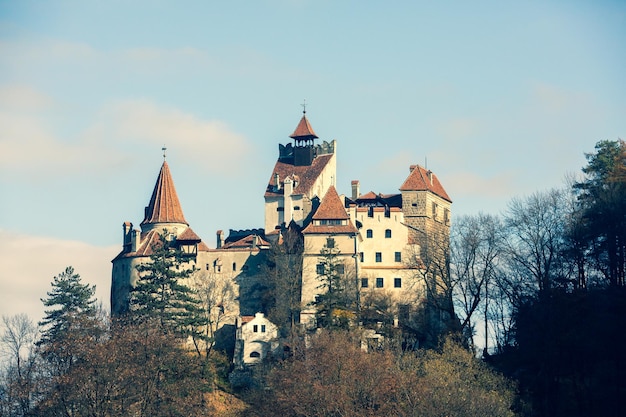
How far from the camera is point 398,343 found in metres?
78.0

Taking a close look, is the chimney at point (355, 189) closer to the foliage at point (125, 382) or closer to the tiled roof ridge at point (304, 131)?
the tiled roof ridge at point (304, 131)

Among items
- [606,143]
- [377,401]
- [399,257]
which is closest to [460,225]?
[399,257]

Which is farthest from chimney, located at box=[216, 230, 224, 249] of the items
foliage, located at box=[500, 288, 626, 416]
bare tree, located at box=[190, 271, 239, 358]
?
foliage, located at box=[500, 288, 626, 416]

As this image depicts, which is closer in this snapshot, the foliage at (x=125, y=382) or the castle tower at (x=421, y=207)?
the foliage at (x=125, y=382)

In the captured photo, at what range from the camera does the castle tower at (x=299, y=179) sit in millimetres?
92062

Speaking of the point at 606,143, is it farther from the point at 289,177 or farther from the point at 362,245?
the point at 289,177

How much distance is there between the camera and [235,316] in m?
87.2

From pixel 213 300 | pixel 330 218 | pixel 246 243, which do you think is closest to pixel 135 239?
pixel 213 300

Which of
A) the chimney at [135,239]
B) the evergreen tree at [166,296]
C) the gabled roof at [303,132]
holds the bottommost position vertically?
the evergreen tree at [166,296]

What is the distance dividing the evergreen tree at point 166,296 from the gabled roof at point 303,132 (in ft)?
48.4

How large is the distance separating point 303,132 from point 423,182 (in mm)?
11805

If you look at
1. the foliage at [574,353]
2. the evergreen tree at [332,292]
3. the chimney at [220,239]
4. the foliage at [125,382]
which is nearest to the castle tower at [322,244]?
the evergreen tree at [332,292]

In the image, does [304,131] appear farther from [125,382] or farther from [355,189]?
[125,382]

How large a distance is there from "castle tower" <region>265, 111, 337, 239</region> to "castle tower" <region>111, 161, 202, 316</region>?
605 cm
